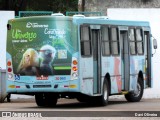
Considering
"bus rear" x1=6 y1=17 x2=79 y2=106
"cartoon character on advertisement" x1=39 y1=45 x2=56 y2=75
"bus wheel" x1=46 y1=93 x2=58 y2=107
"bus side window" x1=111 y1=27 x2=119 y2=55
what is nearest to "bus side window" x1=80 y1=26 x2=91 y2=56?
"bus rear" x1=6 y1=17 x2=79 y2=106

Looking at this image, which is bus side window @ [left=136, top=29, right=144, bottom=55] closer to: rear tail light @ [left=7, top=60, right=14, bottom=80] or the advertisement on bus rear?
the advertisement on bus rear

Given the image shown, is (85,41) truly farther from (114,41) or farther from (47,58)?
(114,41)

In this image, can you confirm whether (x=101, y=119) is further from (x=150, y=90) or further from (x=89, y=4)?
(x=89, y=4)

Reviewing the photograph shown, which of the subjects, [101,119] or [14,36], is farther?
[14,36]

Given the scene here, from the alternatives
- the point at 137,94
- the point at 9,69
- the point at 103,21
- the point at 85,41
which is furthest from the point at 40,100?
the point at 137,94

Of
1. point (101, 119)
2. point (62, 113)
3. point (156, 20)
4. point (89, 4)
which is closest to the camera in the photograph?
point (101, 119)

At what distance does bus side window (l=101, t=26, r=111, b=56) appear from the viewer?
2589 centimetres

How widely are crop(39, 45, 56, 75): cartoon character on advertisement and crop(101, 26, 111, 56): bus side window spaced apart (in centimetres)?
240

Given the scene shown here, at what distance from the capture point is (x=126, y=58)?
27.8m

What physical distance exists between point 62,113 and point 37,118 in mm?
2030

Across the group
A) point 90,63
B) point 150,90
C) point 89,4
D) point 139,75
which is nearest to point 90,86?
point 90,63

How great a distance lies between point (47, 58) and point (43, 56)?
0.14 meters

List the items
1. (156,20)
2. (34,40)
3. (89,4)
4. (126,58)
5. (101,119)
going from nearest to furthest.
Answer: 1. (101,119)
2. (34,40)
3. (126,58)
4. (156,20)
5. (89,4)

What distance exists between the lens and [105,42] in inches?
1024
